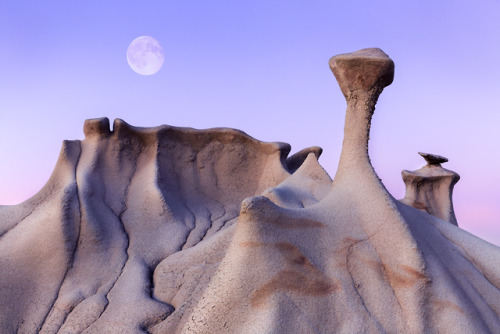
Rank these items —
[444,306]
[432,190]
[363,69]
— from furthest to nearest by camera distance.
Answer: [432,190] → [363,69] → [444,306]

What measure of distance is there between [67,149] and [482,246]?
5228 millimetres

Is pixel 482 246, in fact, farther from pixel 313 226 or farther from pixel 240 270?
pixel 240 270

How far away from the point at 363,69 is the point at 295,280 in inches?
82.4

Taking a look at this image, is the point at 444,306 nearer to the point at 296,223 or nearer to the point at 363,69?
the point at 296,223

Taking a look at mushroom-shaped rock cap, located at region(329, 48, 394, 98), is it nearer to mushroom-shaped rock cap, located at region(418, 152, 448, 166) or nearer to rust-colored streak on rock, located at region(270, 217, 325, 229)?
rust-colored streak on rock, located at region(270, 217, 325, 229)

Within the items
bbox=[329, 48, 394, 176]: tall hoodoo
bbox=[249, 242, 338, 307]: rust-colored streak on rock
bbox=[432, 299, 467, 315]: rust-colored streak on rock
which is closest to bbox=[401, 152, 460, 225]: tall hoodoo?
bbox=[329, 48, 394, 176]: tall hoodoo

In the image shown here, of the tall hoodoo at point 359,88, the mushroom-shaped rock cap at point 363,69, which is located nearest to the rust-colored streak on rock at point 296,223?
the tall hoodoo at point 359,88

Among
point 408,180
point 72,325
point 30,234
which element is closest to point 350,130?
point 72,325

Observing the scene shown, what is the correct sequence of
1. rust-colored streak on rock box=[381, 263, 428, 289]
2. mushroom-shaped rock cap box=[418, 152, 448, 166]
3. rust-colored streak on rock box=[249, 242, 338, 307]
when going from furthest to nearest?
mushroom-shaped rock cap box=[418, 152, 448, 166]
rust-colored streak on rock box=[381, 263, 428, 289]
rust-colored streak on rock box=[249, 242, 338, 307]

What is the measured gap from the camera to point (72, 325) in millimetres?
5219

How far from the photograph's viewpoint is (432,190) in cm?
1029

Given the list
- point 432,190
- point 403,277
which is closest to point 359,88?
point 403,277

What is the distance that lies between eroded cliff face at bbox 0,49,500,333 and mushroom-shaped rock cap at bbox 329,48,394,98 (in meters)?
0.01

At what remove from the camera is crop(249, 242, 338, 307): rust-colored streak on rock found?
13.0ft
